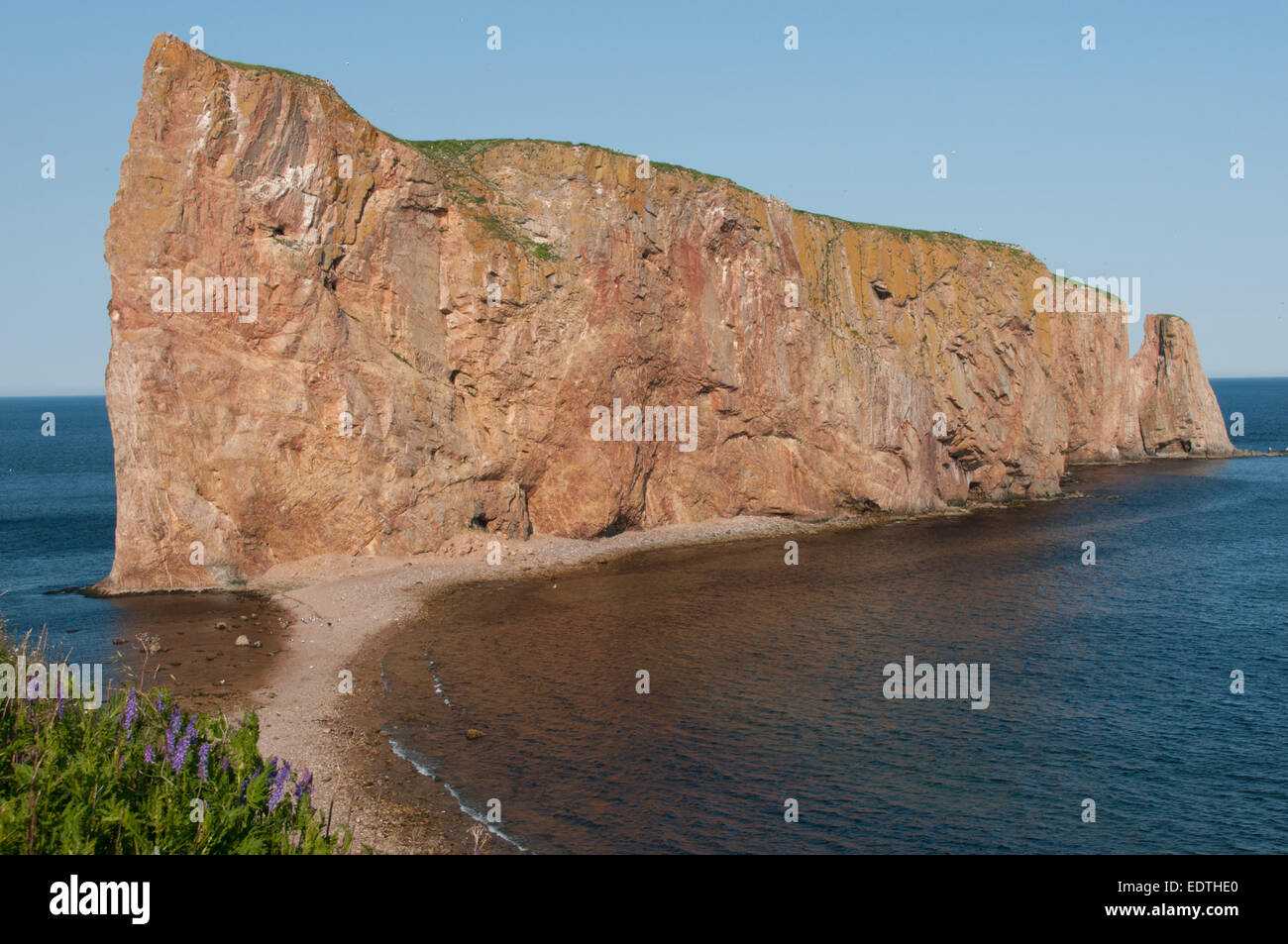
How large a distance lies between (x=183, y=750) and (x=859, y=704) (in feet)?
69.1

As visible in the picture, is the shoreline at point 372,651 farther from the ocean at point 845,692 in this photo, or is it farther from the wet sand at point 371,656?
the ocean at point 845,692

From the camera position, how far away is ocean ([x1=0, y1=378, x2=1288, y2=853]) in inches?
868

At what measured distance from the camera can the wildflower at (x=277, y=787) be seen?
1430cm

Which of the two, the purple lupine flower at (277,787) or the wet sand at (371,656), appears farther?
the wet sand at (371,656)

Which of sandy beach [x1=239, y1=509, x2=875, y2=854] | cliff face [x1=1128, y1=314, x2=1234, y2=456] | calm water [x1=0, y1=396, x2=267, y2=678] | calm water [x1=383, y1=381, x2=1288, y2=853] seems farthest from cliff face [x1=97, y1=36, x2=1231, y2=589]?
cliff face [x1=1128, y1=314, x2=1234, y2=456]

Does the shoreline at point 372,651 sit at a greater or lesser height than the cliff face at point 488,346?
lesser

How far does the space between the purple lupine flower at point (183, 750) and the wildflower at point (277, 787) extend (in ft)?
4.39

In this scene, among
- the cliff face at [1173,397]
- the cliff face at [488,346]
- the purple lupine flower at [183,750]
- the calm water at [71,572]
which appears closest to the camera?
the purple lupine flower at [183,750]

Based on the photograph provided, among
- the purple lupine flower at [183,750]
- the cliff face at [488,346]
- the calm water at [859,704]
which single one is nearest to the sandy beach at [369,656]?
the calm water at [859,704]

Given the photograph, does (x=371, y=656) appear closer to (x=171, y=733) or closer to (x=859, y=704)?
(x=859, y=704)

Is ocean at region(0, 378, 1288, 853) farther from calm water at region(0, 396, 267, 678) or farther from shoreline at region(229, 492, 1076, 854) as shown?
shoreline at region(229, 492, 1076, 854)

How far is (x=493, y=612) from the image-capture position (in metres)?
41.1

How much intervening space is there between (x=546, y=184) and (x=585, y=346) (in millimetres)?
9511

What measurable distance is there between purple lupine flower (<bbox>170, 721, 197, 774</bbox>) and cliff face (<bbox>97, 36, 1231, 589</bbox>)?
3176cm
